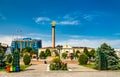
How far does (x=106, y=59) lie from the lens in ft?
104

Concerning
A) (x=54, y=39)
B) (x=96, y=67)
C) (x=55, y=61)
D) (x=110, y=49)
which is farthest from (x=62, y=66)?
(x=54, y=39)

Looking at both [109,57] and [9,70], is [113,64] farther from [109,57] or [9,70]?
[9,70]

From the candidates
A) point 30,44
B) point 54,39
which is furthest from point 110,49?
point 30,44

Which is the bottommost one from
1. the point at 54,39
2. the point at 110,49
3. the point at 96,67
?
the point at 96,67

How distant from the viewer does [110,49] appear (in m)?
32.8

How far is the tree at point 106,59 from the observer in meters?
31.3

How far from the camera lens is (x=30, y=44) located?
172m

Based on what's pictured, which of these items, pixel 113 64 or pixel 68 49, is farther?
pixel 68 49

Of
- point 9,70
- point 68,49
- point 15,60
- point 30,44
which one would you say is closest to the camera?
point 9,70

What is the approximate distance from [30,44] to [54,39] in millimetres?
78532

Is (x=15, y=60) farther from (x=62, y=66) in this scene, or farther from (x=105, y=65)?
(x=105, y=65)

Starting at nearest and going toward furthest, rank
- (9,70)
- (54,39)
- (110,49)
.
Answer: (9,70)
(110,49)
(54,39)

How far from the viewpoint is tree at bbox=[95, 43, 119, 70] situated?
31258 mm

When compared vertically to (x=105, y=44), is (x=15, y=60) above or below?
below
